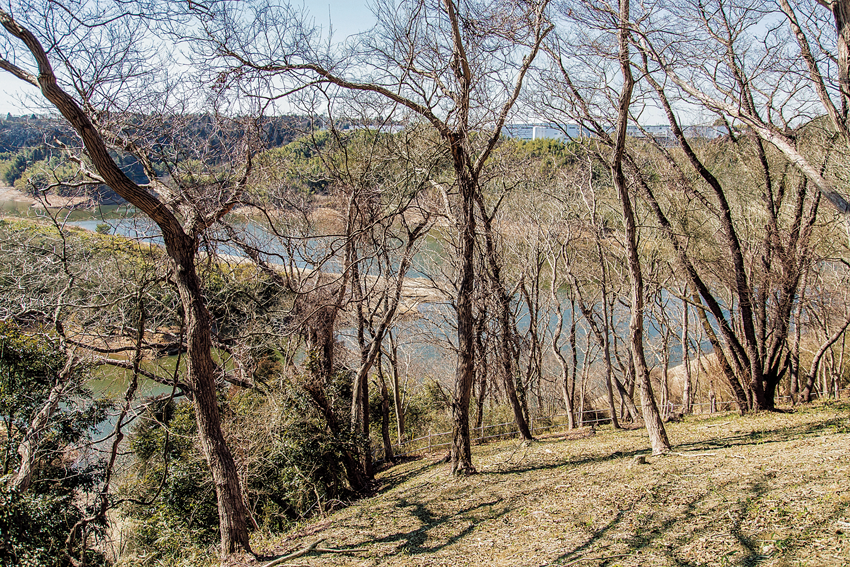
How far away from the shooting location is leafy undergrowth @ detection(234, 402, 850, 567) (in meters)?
3.49

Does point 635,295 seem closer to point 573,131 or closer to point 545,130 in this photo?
point 573,131

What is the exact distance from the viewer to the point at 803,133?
923 cm

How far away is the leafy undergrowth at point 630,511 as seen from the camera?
3488 millimetres

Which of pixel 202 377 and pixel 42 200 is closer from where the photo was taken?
pixel 202 377

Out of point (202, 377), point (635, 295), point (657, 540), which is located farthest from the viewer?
point (635, 295)

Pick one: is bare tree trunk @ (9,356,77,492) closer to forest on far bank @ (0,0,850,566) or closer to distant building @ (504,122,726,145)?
forest on far bank @ (0,0,850,566)

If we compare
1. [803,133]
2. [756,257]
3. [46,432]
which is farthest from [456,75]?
[46,432]

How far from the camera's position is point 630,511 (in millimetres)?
4500

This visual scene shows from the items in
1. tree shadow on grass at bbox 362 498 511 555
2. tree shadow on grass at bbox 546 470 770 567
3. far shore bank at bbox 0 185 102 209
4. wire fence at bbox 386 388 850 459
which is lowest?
wire fence at bbox 386 388 850 459

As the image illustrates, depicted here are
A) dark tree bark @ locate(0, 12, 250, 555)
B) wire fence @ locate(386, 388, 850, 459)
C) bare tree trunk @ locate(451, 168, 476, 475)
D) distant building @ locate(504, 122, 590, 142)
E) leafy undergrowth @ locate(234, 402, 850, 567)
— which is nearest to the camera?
leafy undergrowth @ locate(234, 402, 850, 567)

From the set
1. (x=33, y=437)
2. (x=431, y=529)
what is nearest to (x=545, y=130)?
(x=431, y=529)

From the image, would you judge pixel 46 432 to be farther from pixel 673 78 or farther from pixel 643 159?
pixel 643 159

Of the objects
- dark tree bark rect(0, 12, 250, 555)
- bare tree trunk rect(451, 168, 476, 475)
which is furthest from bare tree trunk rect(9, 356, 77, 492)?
bare tree trunk rect(451, 168, 476, 475)

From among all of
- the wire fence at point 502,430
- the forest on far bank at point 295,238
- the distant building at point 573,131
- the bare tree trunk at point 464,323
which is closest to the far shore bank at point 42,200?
the forest on far bank at point 295,238
